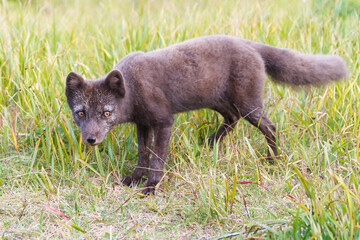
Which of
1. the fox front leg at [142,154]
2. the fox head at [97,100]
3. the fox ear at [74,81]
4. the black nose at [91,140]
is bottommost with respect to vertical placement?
the fox front leg at [142,154]

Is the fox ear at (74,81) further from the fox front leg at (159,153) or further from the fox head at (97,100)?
the fox front leg at (159,153)

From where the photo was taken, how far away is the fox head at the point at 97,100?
12.1ft

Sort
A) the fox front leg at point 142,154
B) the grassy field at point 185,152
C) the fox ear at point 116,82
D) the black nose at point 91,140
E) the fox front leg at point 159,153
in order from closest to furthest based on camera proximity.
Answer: the grassy field at point 185,152 → the black nose at point 91,140 → the fox ear at point 116,82 → the fox front leg at point 159,153 → the fox front leg at point 142,154

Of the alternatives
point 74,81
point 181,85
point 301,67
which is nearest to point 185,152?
point 181,85

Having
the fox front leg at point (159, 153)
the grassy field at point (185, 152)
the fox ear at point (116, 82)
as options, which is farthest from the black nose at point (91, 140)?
the fox front leg at point (159, 153)

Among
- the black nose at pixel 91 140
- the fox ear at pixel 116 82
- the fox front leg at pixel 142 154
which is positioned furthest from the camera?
the fox front leg at pixel 142 154

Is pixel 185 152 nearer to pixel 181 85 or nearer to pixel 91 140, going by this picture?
pixel 181 85

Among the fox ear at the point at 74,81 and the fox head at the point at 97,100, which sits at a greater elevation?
the fox ear at the point at 74,81

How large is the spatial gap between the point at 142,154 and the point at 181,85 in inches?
31.0

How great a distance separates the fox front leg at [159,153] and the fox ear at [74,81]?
810mm

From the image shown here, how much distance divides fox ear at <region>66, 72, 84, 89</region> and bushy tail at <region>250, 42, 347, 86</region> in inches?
70.8

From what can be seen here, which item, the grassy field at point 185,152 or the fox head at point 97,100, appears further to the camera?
the fox head at point 97,100

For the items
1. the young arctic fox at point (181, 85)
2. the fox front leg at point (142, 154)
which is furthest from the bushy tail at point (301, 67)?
the fox front leg at point (142, 154)

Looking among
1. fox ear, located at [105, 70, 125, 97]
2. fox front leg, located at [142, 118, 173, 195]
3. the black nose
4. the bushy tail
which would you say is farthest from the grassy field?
fox ear, located at [105, 70, 125, 97]
